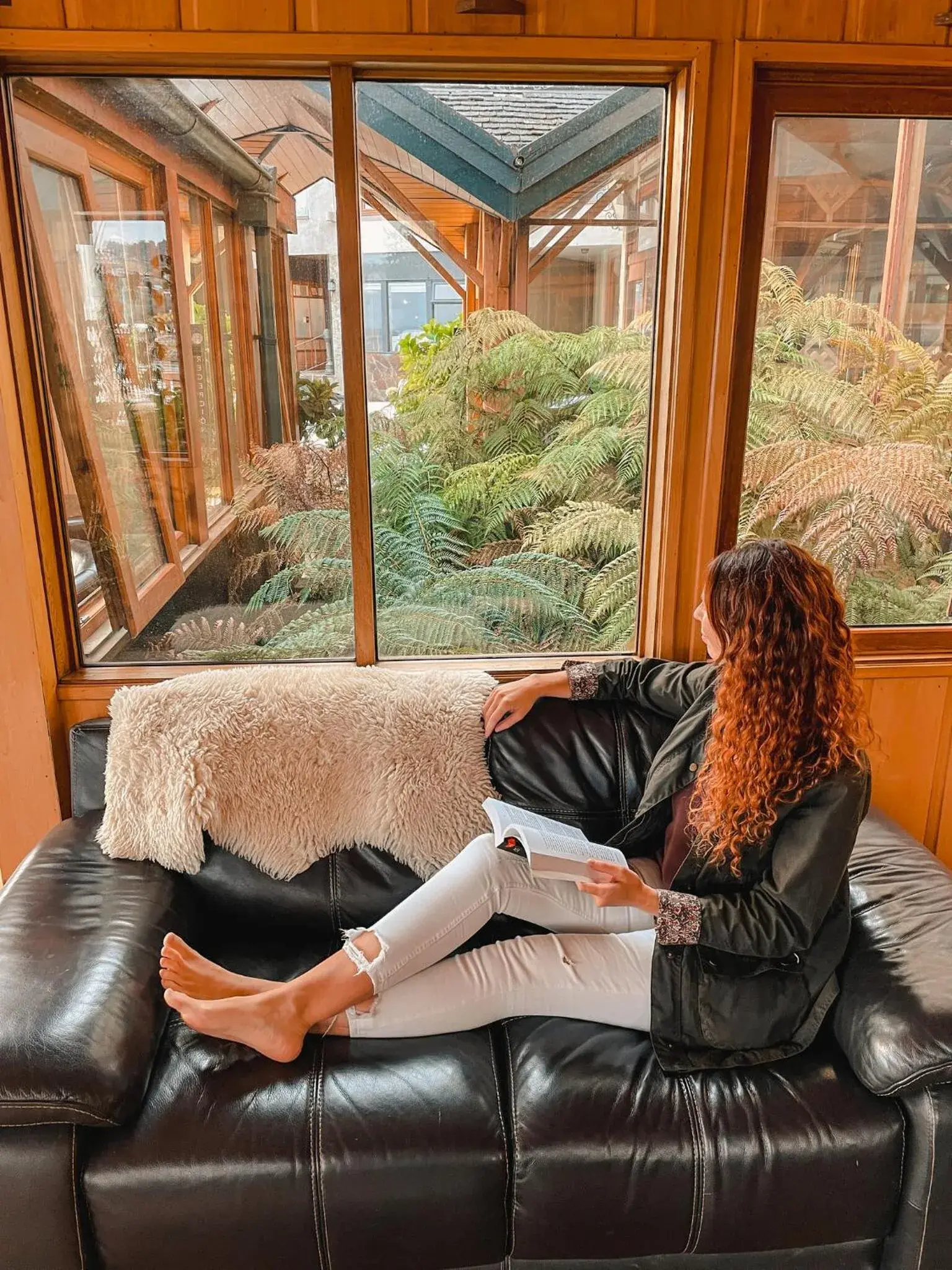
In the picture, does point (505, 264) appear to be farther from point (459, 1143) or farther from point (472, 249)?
point (459, 1143)

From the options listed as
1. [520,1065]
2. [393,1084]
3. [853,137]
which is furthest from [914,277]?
[393,1084]

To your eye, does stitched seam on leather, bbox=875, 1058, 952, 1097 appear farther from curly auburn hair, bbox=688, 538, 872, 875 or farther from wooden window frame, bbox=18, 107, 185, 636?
wooden window frame, bbox=18, 107, 185, 636

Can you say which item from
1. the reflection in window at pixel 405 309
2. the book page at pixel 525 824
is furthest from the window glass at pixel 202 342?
the book page at pixel 525 824

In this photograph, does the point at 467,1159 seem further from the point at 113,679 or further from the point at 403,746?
the point at 113,679

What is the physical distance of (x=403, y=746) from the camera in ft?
6.26

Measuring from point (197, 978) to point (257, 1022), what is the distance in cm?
14

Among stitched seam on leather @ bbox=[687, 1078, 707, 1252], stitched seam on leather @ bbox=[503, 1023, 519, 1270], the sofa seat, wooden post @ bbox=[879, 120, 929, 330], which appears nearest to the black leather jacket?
stitched seam on leather @ bbox=[687, 1078, 707, 1252]

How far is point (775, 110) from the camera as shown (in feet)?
6.44

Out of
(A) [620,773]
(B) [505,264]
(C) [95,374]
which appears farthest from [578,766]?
→ (C) [95,374]

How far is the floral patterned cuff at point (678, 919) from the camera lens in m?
1.47

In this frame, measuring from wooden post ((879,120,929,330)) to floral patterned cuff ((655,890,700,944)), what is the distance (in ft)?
4.90

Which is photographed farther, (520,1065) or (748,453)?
(748,453)

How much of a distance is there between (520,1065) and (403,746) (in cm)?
67

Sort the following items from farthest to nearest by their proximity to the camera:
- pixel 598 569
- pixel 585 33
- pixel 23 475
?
pixel 598 569 → pixel 23 475 → pixel 585 33
